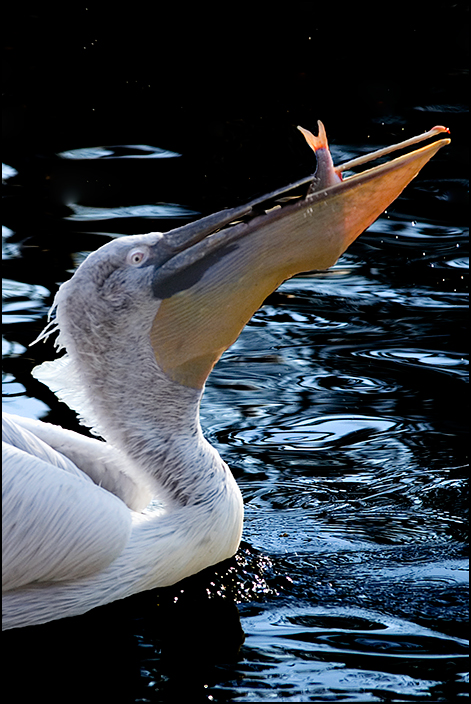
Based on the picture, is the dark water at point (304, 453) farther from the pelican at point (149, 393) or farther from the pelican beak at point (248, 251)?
the pelican beak at point (248, 251)

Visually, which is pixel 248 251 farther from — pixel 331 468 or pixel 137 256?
pixel 331 468

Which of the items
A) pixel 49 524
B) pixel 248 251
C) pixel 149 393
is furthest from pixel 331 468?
pixel 49 524

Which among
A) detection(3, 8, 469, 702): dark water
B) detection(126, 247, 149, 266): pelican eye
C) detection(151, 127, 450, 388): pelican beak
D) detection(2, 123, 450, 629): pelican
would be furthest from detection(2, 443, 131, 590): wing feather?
detection(126, 247, 149, 266): pelican eye

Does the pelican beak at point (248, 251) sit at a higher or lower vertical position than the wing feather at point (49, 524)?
higher

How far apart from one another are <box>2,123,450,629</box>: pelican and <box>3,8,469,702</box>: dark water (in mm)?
127

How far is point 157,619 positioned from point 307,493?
0.73m

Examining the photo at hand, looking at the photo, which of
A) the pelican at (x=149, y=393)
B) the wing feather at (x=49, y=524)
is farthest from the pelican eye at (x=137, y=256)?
the wing feather at (x=49, y=524)

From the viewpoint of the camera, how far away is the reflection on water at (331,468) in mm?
2619

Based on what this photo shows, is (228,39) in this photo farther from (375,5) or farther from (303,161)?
(303,161)

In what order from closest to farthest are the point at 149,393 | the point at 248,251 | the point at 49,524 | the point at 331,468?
the point at 49,524 → the point at 248,251 → the point at 149,393 → the point at 331,468

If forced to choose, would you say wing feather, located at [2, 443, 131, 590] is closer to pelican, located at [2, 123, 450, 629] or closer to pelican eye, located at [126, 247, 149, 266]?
pelican, located at [2, 123, 450, 629]

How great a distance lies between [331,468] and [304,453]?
12cm

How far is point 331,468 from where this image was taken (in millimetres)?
3500

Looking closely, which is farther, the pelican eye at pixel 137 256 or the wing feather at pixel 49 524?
the pelican eye at pixel 137 256
